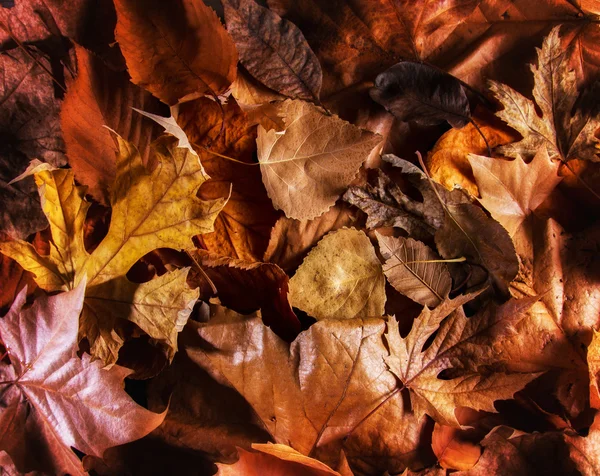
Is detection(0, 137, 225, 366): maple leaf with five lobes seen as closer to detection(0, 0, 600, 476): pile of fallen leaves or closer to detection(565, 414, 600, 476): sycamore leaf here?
detection(0, 0, 600, 476): pile of fallen leaves

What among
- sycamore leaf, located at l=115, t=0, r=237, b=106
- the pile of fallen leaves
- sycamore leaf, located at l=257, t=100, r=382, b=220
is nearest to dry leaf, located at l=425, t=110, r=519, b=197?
the pile of fallen leaves

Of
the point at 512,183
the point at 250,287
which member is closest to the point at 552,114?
the point at 512,183

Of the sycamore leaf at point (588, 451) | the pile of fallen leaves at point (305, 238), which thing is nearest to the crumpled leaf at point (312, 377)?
the pile of fallen leaves at point (305, 238)

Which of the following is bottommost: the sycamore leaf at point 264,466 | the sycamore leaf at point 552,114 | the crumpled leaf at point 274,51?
the sycamore leaf at point 264,466

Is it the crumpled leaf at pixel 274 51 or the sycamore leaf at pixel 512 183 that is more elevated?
the crumpled leaf at pixel 274 51

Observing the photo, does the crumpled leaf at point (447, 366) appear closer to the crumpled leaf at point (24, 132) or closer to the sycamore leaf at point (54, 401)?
the sycamore leaf at point (54, 401)
